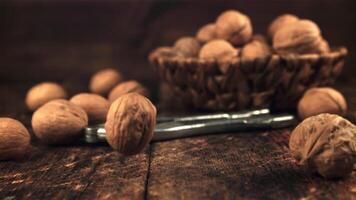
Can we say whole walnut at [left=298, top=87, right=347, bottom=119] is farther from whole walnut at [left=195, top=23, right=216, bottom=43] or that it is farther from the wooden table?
whole walnut at [left=195, top=23, right=216, bottom=43]

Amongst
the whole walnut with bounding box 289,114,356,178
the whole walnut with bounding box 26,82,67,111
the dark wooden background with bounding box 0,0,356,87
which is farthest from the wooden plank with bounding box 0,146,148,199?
the dark wooden background with bounding box 0,0,356,87

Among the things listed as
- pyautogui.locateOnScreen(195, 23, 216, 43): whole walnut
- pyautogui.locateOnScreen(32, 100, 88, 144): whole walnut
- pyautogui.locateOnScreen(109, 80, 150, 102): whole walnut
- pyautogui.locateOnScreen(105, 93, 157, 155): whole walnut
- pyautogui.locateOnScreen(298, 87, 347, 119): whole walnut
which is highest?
pyautogui.locateOnScreen(195, 23, 216, 43): whole walnut

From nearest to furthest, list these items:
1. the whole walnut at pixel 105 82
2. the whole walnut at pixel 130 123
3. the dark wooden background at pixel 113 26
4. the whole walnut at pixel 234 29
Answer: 1. the whole walnut at pixel 130 123
2. the whole walnut at pixel 234 29
3. the whole walnut at pixel 105 82
4. the dark wooden background at pixel 113 26

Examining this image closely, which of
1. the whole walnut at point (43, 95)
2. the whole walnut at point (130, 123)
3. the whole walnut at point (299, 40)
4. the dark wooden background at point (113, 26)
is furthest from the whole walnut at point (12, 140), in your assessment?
the dark wooden background at point (113, 26)

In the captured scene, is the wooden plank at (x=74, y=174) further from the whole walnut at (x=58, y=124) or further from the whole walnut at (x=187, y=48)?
the whole walnut at (x=187, y=48)

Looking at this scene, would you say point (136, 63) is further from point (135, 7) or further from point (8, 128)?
point (8, 128)

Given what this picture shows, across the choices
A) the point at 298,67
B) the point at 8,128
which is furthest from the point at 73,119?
the point at 298,67

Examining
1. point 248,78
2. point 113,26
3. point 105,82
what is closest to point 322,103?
point 248,78
